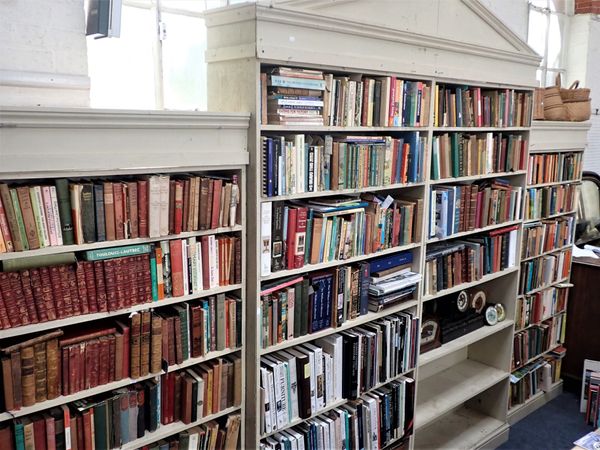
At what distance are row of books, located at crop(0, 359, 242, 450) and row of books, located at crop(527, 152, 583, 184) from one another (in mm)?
2442

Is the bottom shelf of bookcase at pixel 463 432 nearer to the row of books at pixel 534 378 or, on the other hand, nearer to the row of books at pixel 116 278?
the row of books at pixel 534 378

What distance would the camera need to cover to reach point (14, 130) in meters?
1.48

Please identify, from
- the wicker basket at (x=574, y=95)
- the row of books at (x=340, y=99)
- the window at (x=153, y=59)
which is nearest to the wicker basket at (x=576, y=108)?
the wicker basket at (x=574, y=95)

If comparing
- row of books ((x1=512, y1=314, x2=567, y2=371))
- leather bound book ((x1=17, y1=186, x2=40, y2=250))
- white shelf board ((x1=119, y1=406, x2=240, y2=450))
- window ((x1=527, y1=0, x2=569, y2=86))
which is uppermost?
window ((x1=527, y1=0, x2=569, y2=86))

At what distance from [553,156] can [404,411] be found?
2062mm

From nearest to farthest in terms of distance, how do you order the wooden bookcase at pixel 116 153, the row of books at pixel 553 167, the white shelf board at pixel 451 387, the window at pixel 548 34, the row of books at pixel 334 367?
1. the wooden bookcase at pixel 116 153
2. the row of books at pixel 334 367
3. the white shelf board at pixel 451 387
4. the row of books at pixel 553 167
5. the window at pixel 548 34

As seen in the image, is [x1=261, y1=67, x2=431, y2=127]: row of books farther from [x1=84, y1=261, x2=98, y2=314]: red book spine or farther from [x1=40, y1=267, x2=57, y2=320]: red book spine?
[x1=40, y1=267, x2=57, y2=320]: red book spine

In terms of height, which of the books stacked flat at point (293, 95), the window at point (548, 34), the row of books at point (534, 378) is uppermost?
the window at point (548, 34)

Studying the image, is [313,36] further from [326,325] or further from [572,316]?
[572,316]

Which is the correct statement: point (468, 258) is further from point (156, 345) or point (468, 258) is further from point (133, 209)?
point (133, 209)

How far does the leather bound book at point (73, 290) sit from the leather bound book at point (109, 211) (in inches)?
5.9

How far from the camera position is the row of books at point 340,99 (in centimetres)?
197

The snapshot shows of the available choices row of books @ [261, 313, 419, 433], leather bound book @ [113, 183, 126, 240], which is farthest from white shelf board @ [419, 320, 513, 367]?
leather bound book @ [113, 183, 126, 240]

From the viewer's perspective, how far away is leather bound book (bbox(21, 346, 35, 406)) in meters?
1.60
